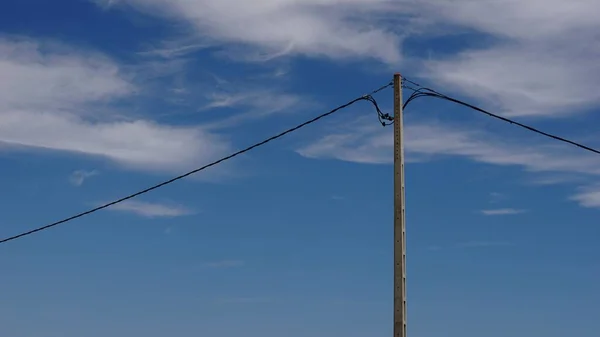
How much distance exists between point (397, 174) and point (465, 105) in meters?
5.00

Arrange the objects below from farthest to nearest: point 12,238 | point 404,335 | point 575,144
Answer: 1. point 12,238
2. point 575,144
3. point 404,335

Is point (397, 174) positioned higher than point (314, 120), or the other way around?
point (314, 120)

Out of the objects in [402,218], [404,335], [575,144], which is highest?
[575,144]

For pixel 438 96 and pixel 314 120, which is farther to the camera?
pixel 314 120

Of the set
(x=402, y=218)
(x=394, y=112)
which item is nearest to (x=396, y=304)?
(x=402, y=218)

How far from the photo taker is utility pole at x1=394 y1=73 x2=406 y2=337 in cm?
2045

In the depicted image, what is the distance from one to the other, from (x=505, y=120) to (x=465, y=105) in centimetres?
143

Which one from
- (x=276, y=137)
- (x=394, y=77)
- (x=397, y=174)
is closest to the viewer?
(x=397, y=174)

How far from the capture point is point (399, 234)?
21031 millimetres

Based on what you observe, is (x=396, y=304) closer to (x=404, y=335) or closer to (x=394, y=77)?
(x=404, y=335)

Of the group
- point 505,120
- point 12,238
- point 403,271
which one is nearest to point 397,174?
Answer: point 403,271

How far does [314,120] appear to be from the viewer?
92.2 ft

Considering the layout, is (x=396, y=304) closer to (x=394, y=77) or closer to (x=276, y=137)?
(x=394, y=77)

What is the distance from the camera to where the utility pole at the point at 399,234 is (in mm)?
20453
